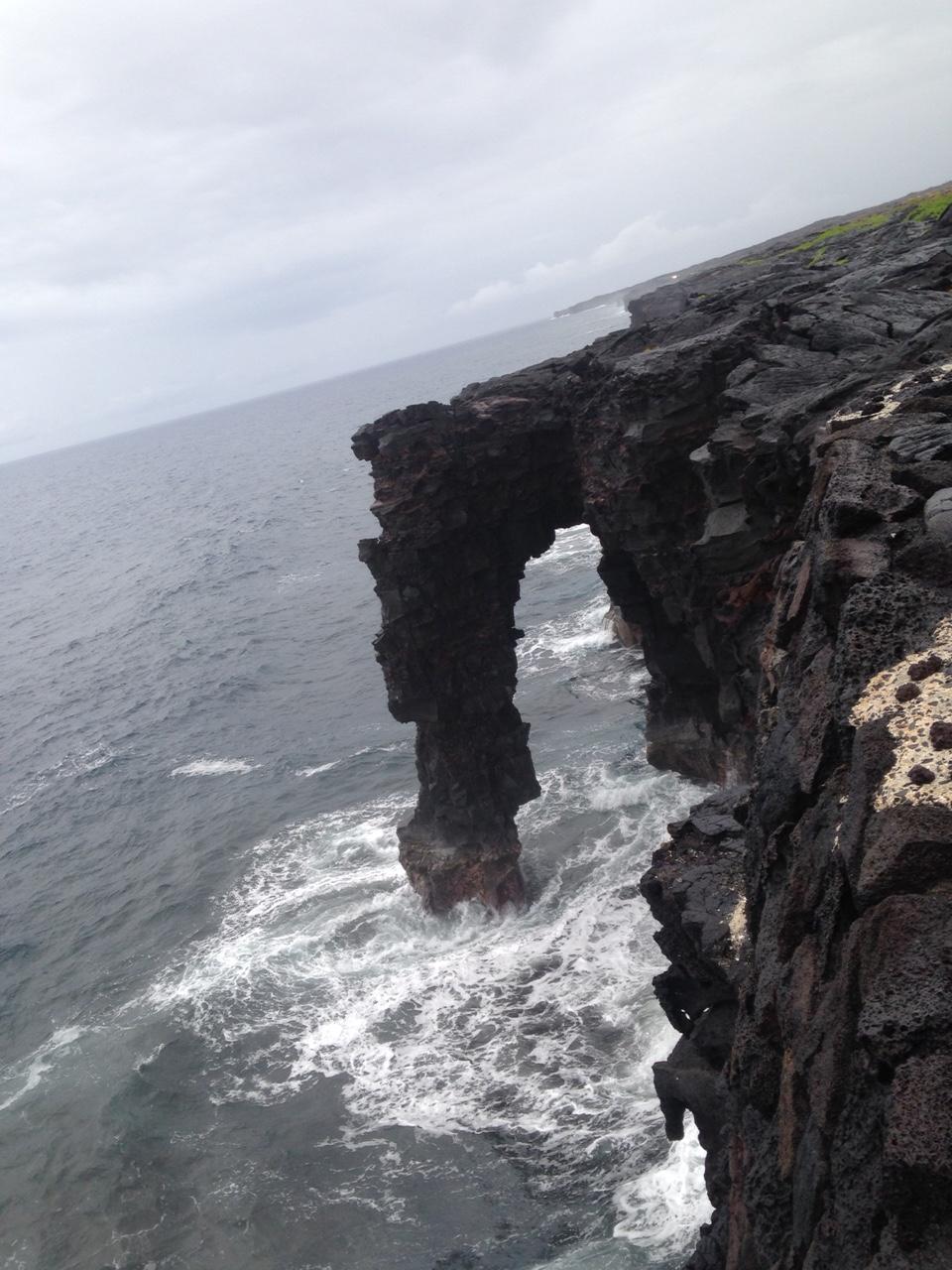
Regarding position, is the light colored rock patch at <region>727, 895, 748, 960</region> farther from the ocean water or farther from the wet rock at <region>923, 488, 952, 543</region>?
the ocean water

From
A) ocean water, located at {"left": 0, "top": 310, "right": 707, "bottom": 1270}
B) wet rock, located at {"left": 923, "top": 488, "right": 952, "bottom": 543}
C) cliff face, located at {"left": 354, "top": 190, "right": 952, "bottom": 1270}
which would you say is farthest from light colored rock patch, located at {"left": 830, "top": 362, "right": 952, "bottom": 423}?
ocean water, located at {"left": 0, "top": 310, "right": 707, "bottom": 1270}

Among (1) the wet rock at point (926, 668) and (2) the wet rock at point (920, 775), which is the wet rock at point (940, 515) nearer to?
(1) the wet rock at point (926, 668)

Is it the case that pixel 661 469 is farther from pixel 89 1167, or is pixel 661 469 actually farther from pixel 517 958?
pixel 89 1167

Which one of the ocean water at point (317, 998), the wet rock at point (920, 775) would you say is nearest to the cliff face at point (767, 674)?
the wet rock at point (920, 775)

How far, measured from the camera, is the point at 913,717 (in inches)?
317

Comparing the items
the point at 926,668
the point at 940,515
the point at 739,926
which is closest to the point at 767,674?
the point at 739,926

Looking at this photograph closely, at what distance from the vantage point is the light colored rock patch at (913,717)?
750 cm

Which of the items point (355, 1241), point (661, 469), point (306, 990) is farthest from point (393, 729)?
point (355, 1241)

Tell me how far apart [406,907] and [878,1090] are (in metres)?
31.3

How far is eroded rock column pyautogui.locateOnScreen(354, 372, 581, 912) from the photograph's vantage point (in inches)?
1284

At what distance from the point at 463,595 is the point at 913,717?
27.4 metres

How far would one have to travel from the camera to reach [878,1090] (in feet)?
21.5

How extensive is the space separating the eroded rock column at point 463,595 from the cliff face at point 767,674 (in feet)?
0.33

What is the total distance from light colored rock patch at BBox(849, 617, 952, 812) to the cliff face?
0.08ft
